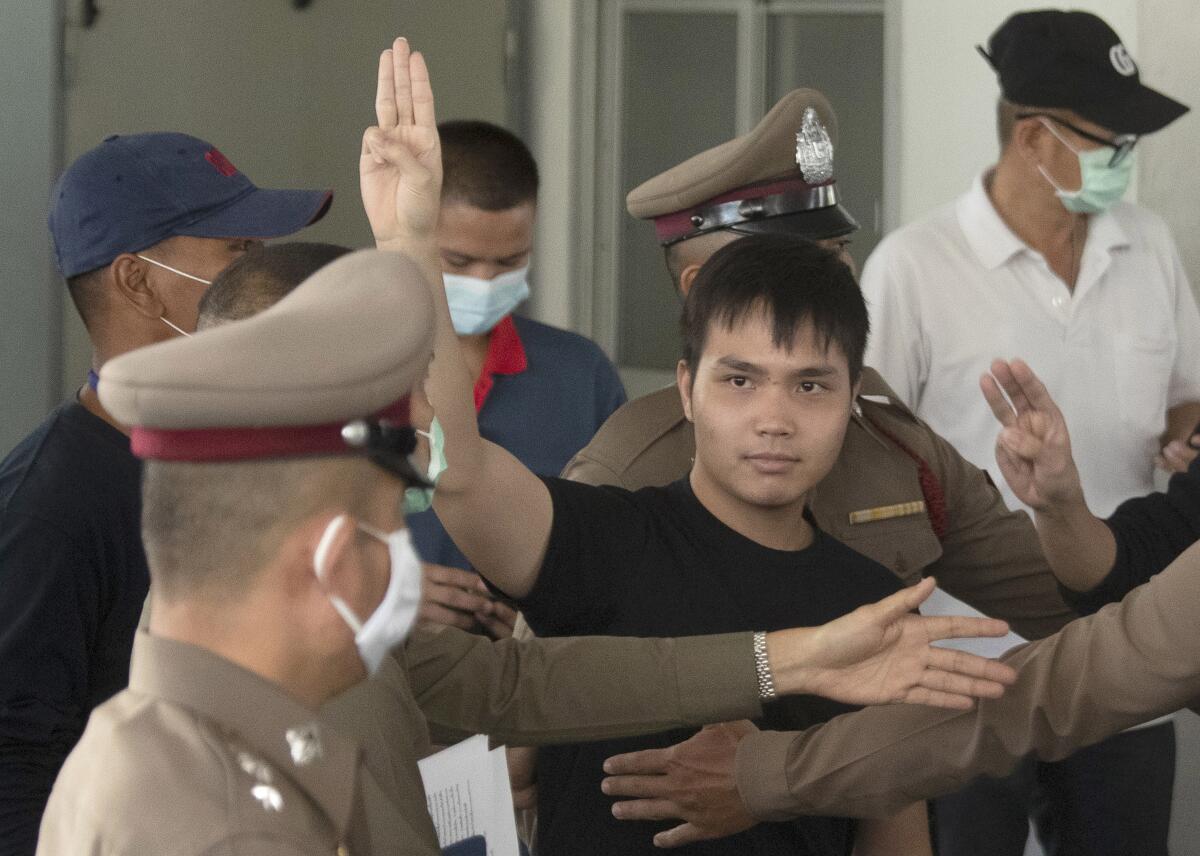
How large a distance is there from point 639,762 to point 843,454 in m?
0.61

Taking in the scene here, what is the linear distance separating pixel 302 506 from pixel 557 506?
29.6 inches

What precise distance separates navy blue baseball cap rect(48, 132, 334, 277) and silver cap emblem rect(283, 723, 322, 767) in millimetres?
1089

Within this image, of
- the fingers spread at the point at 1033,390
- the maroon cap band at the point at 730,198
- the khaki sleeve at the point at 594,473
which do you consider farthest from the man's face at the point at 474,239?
the fingers spread at the point at 1033,390

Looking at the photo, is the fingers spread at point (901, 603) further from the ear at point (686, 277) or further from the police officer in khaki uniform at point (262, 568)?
the ear at point (686, 277)

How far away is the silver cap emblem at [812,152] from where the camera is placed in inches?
101

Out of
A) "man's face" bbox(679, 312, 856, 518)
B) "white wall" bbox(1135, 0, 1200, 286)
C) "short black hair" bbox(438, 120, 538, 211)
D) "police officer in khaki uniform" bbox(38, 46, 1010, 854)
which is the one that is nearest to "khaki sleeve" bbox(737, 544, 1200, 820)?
"man's face" bbox(679, 312, 856, 518)

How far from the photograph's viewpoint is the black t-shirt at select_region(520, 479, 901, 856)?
1871mm

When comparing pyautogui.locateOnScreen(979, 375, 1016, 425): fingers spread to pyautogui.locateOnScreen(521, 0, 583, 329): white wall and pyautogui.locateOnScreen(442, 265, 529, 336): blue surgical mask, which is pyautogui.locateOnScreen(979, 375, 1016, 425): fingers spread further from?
pyautogui.locateOnScreen(521, 0, 583, 329): white wall

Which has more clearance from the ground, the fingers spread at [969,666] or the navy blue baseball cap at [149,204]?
the navy blue baseball cap at [149,204]

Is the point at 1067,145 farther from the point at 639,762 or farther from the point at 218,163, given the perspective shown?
the point at 639,762

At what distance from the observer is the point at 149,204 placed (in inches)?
83.5

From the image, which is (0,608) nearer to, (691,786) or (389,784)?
(389,784)

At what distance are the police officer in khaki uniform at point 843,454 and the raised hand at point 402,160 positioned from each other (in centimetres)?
51

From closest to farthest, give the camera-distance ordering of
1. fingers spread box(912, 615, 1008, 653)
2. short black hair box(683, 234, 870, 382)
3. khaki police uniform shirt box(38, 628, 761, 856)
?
khaki police uniform shirt box(38, 628, 761, 856) < fingers spread box(912, 615, 1008, 653) < short black hair box(683, 234, 870, 382)
